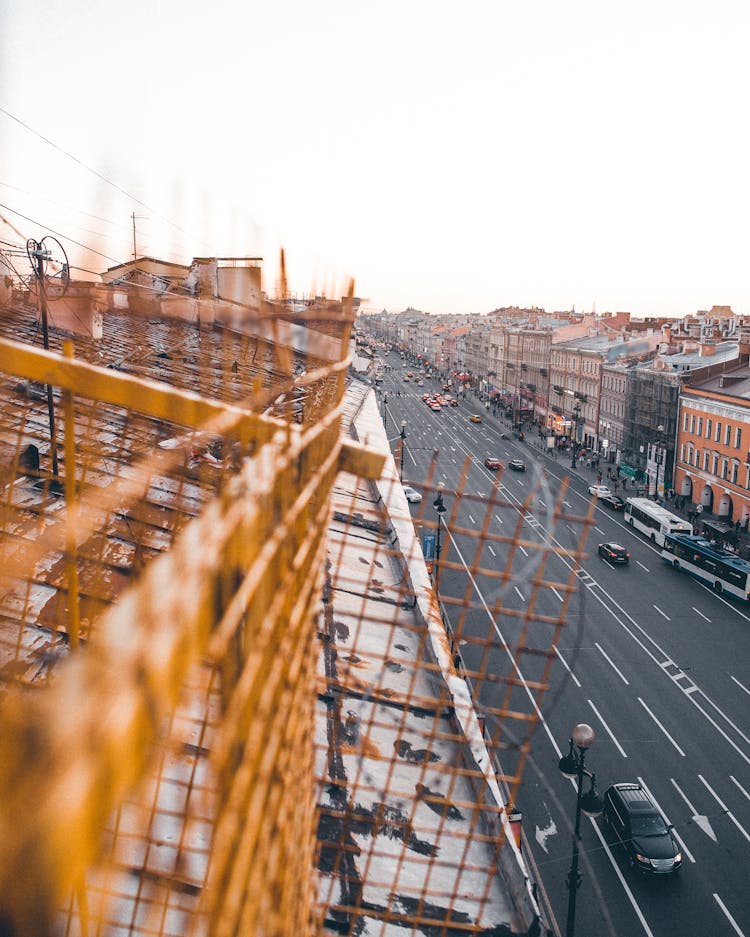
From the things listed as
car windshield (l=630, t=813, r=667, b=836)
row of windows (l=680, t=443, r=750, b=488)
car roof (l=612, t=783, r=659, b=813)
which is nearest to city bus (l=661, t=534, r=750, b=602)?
row of windows (l=680, t=443, r=750, b=488)

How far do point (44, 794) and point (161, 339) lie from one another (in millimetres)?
10181

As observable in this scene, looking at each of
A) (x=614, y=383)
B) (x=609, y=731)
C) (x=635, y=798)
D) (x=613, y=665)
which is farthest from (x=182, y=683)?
(x=614, y=383)

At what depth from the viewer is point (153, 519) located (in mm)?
4594

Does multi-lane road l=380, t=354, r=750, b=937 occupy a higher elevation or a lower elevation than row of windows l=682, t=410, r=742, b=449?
lower

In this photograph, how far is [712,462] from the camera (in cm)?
2809

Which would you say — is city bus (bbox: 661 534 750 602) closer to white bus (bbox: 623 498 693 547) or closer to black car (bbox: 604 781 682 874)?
white bus (bbox: 623 498 693 547)

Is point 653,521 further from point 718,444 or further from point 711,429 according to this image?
point 711,429

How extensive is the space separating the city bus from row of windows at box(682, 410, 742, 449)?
252 inches

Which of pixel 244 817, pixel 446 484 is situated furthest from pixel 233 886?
pixel 446 484

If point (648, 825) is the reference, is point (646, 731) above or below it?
below

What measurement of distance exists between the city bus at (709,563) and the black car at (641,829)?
9.77 m

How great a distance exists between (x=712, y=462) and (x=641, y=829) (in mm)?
20793

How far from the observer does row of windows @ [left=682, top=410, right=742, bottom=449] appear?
87.4 feet

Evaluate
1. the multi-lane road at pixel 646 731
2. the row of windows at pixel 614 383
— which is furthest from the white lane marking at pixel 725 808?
the row of windows at pixel 614 383
